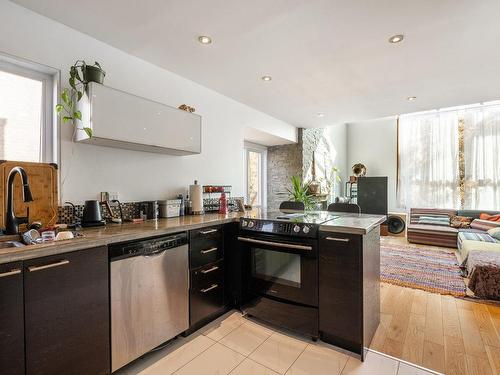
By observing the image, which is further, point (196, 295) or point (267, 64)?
point (267, 64)

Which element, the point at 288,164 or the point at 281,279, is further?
the point at 288,164

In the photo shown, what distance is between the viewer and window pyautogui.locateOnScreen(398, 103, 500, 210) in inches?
211

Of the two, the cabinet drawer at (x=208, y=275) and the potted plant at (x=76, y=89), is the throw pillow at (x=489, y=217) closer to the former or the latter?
the cabinet drawer at (x=208, y=275)

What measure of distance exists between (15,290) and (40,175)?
848 mm

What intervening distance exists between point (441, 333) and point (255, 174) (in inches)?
140

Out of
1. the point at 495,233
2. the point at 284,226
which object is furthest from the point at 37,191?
the point at 495,233

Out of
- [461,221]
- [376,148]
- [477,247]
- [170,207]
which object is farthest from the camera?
[376,148]

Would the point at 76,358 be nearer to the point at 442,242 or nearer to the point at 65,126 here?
the point at 65,126

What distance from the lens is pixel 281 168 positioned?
5129 millimetres

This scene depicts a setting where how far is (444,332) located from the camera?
6.69 feet

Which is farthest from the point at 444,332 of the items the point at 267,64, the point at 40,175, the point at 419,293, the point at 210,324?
the point at 40,175

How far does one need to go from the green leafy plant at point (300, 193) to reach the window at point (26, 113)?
3481 mm

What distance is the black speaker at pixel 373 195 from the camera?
5.88 metres

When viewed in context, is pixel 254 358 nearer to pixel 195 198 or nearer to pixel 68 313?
pixel 68 313
